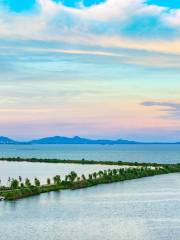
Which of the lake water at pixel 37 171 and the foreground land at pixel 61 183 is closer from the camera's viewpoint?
the foreground land at pixel 61 183

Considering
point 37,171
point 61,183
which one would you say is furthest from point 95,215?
point 37,171

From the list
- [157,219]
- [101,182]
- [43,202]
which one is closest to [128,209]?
[157,219]

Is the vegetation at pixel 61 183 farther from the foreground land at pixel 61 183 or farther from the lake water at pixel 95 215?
the lake water at pixel 95 215

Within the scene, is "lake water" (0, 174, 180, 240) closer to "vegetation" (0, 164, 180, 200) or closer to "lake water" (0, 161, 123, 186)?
"vegetation" (0, 164, 180, 200)

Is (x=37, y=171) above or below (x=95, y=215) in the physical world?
above

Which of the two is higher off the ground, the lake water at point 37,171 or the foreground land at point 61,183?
the lake water at point 37,171

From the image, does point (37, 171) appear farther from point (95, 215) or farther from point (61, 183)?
point (95, 215)

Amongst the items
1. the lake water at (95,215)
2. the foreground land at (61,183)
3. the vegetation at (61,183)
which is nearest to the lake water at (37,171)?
the foreground land at (61,183)

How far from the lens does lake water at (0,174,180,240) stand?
3984 centimetres

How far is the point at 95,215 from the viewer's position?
47.1 metres

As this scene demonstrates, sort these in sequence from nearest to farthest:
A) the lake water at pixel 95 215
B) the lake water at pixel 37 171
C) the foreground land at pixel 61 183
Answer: the lake water at pixel 95 215 → the foreground land at pixel 61 183 → the lake water at pixel 37 171

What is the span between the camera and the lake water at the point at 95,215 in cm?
3984

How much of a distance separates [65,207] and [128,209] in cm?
583

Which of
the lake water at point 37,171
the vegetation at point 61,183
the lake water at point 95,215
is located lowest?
the lake water at point 95,215
